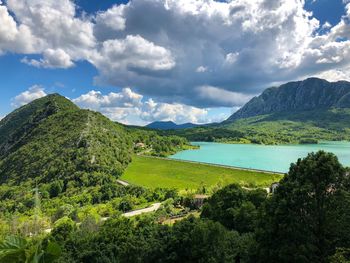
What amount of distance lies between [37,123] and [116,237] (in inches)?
6337

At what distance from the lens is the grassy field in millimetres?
90750

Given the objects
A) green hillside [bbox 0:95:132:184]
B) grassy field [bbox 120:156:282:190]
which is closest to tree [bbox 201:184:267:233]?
grassy field [bbox 120:156:282:190]

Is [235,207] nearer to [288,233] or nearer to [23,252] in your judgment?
[288,233]

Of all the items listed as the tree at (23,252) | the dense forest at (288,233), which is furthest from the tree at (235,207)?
the tree at (23,252)

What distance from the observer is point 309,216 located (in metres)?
20.1

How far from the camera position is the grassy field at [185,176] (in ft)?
298

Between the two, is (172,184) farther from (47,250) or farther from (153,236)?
(47,250)

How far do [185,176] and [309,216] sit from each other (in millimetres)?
89481

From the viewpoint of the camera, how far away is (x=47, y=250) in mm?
4398

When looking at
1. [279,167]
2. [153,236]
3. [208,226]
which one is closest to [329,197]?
[208,226]

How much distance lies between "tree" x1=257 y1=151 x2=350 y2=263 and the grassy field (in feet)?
205

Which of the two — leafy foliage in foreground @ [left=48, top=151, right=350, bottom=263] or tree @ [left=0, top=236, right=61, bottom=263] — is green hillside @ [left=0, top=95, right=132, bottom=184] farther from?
tree @ [left=0, top=236, right=61, bottom=263]

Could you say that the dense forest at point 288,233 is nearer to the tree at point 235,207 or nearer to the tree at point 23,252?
the tree at point 235,207

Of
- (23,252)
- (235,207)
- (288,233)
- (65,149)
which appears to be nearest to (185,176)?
(65,149)
